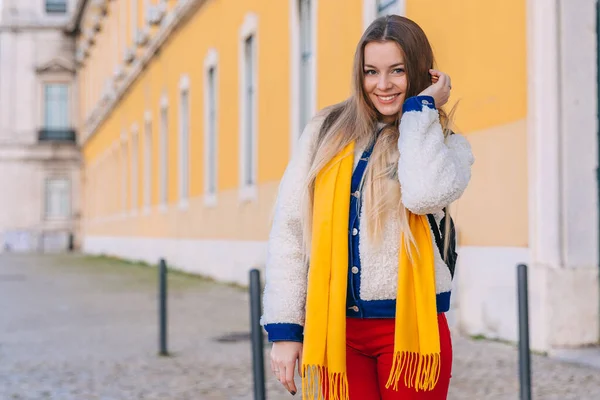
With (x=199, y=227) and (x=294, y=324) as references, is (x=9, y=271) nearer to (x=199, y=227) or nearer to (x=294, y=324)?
(x=199, y=227)

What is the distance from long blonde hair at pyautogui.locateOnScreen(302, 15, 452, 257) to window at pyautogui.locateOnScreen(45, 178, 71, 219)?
4604 cm

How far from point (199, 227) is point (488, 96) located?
12.5m

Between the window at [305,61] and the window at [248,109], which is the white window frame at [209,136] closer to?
the window at [248,109]

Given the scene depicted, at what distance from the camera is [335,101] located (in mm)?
12352

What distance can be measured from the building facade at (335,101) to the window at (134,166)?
0.13 m

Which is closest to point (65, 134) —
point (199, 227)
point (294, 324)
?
point (199, 227)

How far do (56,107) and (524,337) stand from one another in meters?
45.3

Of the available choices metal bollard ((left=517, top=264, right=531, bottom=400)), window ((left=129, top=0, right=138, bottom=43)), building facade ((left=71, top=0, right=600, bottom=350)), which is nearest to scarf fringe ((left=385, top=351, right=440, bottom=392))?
metal bollard ((left=517, top=264, right=531, bottom=400))

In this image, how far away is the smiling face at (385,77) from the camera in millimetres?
2648

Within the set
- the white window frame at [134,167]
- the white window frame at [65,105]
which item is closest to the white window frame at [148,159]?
the white window frame at [134,167]

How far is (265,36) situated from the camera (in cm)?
1580

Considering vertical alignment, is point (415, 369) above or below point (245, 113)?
below

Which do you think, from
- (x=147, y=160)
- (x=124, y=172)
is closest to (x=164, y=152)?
(x=147, y=160)

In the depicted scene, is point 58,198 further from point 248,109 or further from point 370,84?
point 370,84
